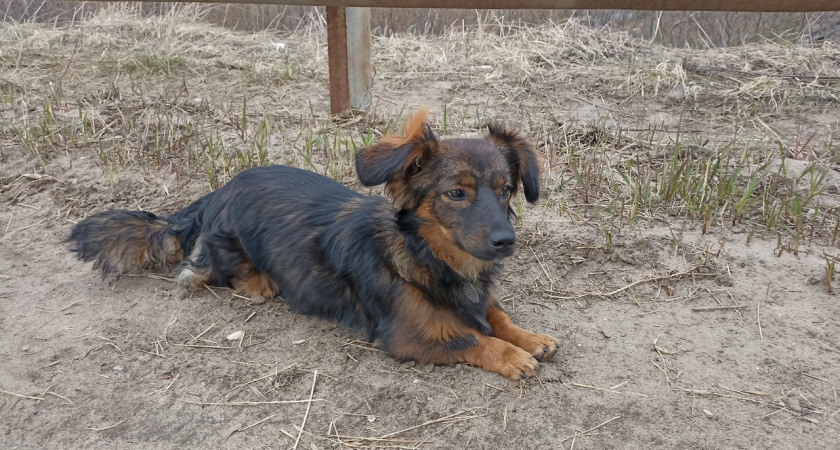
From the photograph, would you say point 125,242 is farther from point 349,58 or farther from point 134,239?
point 349,58

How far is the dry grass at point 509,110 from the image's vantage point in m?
4.49

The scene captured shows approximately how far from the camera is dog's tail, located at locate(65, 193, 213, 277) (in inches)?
150

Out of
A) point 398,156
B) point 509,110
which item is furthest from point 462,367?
point 509,110

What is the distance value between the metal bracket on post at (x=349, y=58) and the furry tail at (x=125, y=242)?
207 cm

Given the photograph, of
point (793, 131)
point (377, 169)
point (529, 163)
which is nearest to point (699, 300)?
point (529, 163)

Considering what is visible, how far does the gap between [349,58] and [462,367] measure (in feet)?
11.3

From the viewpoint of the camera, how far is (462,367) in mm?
3062

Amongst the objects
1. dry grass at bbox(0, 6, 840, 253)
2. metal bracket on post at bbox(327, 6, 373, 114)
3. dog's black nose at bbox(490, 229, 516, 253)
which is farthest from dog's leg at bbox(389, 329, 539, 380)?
metal bracket on post at bbox(327, 6, 373, 114)

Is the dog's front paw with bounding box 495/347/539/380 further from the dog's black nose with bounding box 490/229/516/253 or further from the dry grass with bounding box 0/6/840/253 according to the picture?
the dry grass with bounding box 0/6/840/253

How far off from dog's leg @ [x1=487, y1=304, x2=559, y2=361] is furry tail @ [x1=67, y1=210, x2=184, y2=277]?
1860 mm

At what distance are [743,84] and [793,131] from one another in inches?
34.6

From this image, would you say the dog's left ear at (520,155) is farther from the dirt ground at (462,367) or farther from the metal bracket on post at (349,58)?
the metal bracket on post at (349,58)

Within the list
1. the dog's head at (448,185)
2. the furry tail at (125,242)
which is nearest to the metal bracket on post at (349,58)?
the furry tail at (125,242)

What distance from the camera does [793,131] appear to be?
5.59 meters
